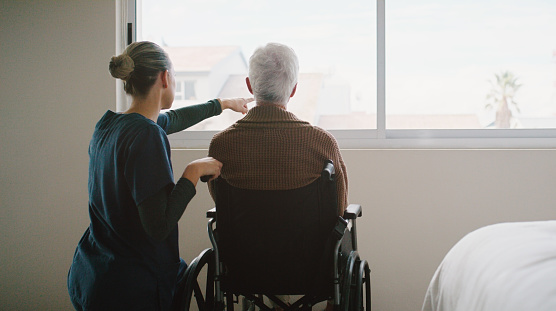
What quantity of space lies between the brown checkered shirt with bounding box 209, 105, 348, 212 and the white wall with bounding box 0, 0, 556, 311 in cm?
100

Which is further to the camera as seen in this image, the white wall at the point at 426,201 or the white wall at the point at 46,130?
the white wall at the point at 46,130

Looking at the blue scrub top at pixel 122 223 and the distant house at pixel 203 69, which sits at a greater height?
the distant house at pixel 203 69

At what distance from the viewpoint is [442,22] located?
2709mm

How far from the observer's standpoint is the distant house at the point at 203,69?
2.89m

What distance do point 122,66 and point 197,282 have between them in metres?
0.75

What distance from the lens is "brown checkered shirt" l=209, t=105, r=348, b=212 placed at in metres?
1.67

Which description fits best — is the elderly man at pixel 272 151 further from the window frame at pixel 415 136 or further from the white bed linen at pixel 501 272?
the window frame at pixel 415 136

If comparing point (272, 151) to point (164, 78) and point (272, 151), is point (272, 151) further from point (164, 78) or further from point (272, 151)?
point (164, 78)

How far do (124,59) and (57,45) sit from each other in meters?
1.55

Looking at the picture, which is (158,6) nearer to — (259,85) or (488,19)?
(259,85)

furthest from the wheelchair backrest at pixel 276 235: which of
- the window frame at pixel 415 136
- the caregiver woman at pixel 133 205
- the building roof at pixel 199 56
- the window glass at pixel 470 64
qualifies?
the building roof at pixel 199 56

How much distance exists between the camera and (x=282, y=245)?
1.68 metres

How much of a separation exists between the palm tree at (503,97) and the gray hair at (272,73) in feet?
4.63

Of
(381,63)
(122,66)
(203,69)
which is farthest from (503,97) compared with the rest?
(122,66)
